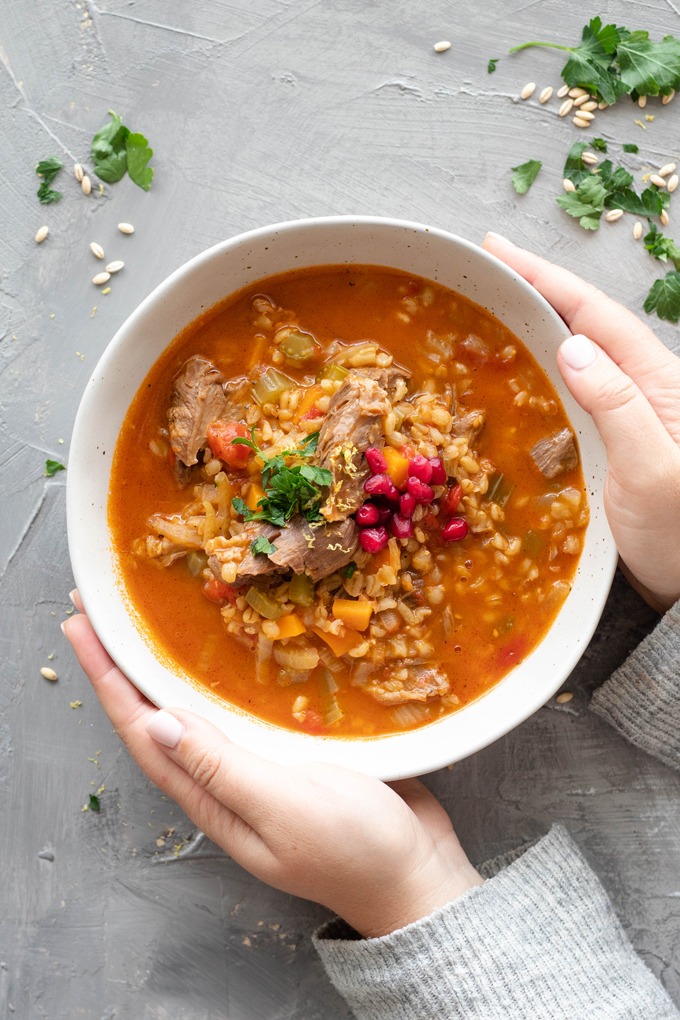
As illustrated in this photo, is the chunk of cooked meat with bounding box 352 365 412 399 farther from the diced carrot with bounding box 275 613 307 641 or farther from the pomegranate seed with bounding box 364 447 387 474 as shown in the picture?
the diced carrot with bounding box 275 613 307 641

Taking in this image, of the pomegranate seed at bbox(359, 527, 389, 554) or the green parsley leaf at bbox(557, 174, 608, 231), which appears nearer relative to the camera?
the pomegranate seed at bbox(359, 527, 389, 554)

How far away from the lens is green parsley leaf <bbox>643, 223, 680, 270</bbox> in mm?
4496

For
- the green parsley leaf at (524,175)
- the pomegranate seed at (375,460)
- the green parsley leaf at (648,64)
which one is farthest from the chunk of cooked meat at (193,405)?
the green parsley leaf at (648,64)

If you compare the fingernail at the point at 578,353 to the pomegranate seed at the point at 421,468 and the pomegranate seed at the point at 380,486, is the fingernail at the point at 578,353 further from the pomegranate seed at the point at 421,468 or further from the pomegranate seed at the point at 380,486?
Result: the pomegranate seed at the point at 380,486

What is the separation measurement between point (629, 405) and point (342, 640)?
1745 mm

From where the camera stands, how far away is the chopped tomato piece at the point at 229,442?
4086 millimetres

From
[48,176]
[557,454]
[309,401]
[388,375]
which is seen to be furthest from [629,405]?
[48,176]

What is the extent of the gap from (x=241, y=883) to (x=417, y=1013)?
1.12 meters

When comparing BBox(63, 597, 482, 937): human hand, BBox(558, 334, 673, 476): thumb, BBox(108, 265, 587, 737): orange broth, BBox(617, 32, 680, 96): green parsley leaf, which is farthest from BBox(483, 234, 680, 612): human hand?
BBox(63, 597, 482, 937): human hand

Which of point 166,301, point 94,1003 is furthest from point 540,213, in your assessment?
point 94,1003

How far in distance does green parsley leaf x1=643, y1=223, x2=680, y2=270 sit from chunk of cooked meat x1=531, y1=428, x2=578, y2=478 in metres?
1.17

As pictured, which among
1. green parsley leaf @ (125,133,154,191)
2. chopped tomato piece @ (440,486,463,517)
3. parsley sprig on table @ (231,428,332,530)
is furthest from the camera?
green parsley leaf @ (125,133,154,191)

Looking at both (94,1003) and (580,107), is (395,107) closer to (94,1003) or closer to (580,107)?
(580,107)

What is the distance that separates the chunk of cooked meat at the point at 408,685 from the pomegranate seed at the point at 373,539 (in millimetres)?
643
